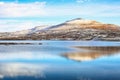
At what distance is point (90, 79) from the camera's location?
15.5 meters

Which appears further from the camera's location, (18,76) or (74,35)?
(74,35)

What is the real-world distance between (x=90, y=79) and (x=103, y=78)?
85 centimetres

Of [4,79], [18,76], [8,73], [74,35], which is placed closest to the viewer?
[4,79]

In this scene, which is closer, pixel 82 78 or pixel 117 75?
pixel 82 78

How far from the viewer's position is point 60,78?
51.8 ft

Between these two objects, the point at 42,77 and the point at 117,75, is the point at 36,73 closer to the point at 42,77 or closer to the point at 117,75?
the point at 42,77

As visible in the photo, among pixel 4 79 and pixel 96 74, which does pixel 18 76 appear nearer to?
pixel 4 79

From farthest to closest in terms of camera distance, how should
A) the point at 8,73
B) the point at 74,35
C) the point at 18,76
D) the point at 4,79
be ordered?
the point at 74,35 < the point at 8,73 < the point at 18,76 < the point at 4,79

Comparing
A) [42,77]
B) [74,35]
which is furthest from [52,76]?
[74,35]

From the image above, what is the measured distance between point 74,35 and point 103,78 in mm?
181423

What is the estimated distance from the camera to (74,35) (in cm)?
19725

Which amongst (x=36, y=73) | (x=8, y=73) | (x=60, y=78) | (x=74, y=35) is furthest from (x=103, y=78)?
(x=74, y=35)

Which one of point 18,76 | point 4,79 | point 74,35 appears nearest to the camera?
point 4,79

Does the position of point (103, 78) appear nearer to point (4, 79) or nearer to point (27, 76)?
point (27, 76)
